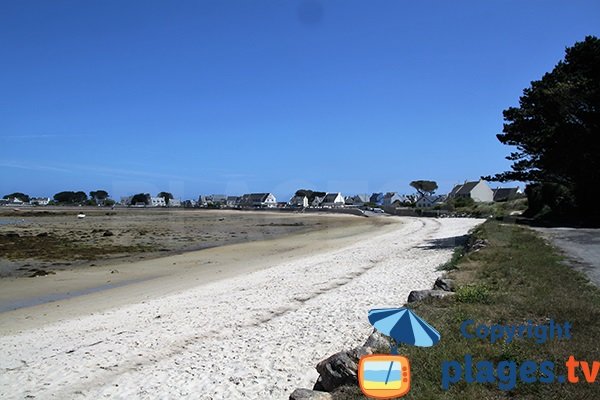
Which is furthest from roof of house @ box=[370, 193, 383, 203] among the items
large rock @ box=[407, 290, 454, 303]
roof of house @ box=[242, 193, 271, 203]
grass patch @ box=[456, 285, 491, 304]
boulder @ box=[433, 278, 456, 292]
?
grass patch @ box=[456, 285, 491, 304]

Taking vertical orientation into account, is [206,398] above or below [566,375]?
below

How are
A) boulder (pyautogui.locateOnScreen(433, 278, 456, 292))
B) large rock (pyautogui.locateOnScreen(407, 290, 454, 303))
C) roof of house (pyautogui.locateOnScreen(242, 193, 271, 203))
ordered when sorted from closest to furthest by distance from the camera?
large rock (pyautogui.locateOnScreen(407, 290, 454, 303))
boulder (pyautogui.locateOnScreen(433, 278, 456, 292))
roof of house (pyautogui.locateOnScreen(242, 193, 271, 203))

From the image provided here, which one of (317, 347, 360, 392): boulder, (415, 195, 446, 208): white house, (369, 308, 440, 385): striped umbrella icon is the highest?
(415, 195, 446, 208): white house

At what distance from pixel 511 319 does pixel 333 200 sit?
13006 centimetres

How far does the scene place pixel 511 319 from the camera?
6043 mm

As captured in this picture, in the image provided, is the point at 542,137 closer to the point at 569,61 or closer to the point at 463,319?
the point at 569,61

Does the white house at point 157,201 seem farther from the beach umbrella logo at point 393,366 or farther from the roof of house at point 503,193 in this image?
the beach umbrella logo at point 393,366

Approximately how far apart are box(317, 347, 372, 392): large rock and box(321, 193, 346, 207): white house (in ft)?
425

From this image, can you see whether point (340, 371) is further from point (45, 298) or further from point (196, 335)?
point (45, 298)

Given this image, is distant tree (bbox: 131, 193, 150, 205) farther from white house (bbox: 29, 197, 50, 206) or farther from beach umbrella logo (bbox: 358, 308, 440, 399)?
beach umbrella logo (bbox: 358, 308, 440, 399)

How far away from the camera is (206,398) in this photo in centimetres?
528

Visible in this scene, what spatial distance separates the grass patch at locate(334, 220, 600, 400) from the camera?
3926mm

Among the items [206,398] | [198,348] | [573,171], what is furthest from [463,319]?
[573,171]

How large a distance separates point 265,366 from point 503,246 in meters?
11.3
